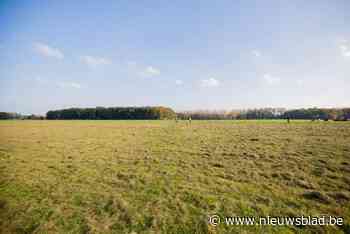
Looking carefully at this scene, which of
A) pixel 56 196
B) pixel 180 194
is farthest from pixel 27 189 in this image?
pixel 180 194

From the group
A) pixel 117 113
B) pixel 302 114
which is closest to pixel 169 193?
pixel 117 113

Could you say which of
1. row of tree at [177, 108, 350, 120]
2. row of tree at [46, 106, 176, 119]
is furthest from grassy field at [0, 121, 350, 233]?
row of tree at [46, 106, 176, 119]

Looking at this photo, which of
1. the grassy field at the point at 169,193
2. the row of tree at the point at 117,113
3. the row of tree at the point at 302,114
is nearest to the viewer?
the grassy field at the point at 169,193

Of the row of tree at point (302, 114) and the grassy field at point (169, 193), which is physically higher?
the row of tree at point (302, 114)

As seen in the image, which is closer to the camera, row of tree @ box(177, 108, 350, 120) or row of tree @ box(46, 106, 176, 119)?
row of tree @ box(177, 108, 350, 120)

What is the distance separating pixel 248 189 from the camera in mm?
5801

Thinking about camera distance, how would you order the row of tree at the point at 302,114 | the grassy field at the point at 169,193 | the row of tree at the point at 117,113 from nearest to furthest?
1. the grassy field at the point at 169,193
2. the row of tree at the point at 302,114
3. the row of tree at the point at 117,113

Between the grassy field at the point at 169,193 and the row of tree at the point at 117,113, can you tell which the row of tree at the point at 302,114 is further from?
the grassy field at the point at 169,193

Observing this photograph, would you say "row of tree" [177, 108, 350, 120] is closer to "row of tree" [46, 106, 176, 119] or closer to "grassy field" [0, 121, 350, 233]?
"row of tree" [46, 106, 176, 119]

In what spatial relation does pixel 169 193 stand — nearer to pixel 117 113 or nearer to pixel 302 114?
pixel 117 113

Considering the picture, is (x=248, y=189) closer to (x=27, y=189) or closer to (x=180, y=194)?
(x=180, y=194)

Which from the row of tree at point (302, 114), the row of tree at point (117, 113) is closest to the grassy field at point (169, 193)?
the row of tree at point (302, 114)

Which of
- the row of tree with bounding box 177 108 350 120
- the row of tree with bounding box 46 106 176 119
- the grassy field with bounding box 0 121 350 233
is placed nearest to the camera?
the grassy field with bounding box 0 121 350 233

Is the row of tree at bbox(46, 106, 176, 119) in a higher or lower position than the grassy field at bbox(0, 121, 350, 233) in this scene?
higher
